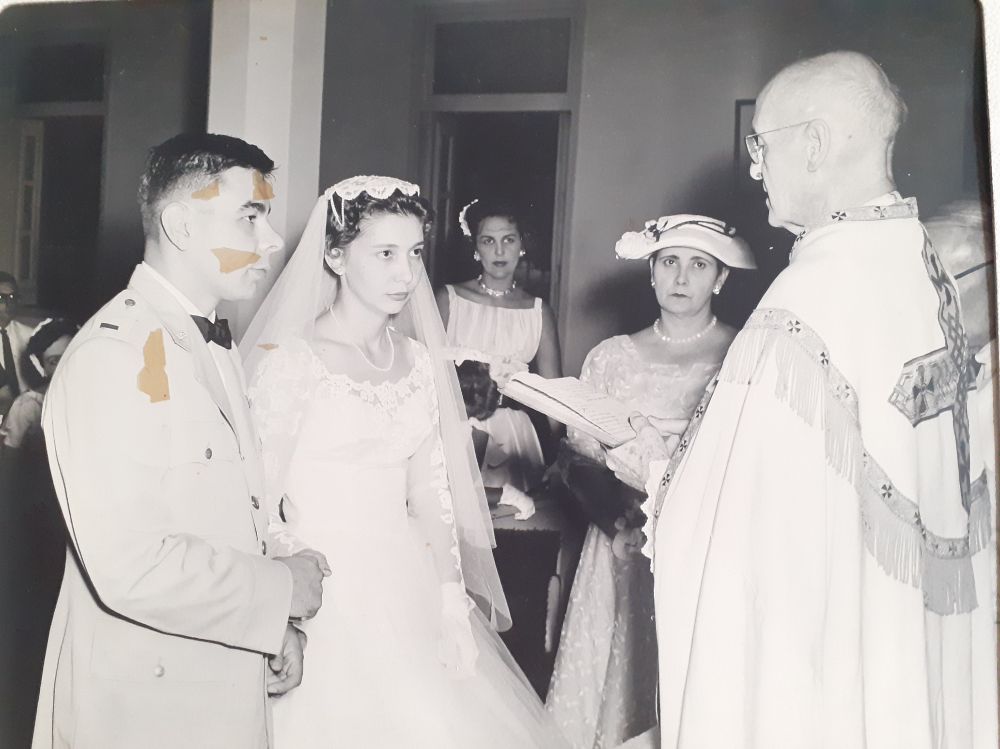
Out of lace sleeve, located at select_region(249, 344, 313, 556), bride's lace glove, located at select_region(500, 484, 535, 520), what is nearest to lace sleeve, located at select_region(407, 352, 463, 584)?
bride's lace glove, located at select_region(500, 484, 535, 520)

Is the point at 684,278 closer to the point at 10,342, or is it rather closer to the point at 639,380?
the point at 639,380

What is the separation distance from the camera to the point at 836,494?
49.6 inches

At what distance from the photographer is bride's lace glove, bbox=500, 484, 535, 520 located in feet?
5.33

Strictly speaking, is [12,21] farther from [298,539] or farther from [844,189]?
[844,189]

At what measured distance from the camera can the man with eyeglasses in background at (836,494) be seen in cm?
125

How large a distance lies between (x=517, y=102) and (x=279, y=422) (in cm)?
70

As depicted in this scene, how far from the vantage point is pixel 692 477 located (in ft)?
4.38

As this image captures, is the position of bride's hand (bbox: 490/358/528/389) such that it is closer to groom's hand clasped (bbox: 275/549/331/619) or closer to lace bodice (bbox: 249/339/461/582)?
lace bodice (bbox: 249/339/461/582)

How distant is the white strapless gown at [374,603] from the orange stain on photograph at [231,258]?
0.16m

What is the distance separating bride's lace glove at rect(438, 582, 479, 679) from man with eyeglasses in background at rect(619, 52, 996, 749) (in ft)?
1.16

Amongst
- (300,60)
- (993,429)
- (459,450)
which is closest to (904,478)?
(993,429)

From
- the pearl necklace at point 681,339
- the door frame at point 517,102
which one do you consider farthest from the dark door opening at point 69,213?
the pearl necklace at point 681,339

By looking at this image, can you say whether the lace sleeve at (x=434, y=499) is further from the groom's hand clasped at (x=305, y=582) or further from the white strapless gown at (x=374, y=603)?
the groom's hand clasped at (x=305, y=582)

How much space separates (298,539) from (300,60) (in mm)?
901
